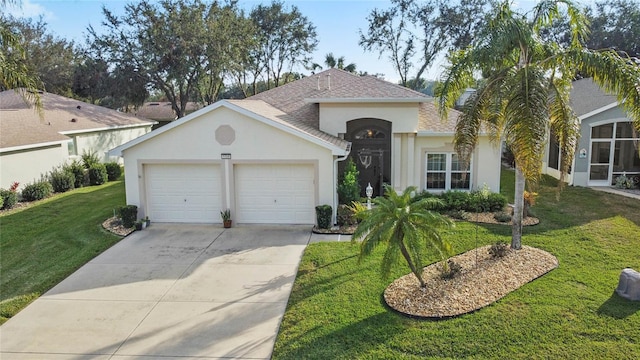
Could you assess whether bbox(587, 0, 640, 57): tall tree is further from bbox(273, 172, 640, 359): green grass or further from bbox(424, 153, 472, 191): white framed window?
bbox(273, 172, 640, 359): green grass

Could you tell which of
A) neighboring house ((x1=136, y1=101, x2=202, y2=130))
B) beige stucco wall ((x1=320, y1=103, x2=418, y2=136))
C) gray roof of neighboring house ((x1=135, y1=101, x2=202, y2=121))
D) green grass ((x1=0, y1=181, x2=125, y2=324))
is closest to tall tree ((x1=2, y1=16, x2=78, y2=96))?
gray roof of neighboring house ((x1=135, y1=101, x2=202, y2=121))

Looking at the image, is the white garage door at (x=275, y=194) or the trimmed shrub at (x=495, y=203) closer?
the white garage door at (x=275, y=194)

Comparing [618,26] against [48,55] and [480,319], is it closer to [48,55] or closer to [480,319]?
[480,319]

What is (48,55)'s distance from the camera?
4262cm

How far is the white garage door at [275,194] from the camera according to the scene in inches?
578

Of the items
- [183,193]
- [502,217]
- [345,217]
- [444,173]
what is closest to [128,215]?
[183,193]

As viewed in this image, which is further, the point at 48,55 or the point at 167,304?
the point at 48,55

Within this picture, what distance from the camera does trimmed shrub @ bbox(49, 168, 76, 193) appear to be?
68.3ft

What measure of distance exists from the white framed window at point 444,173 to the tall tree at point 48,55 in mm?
37887

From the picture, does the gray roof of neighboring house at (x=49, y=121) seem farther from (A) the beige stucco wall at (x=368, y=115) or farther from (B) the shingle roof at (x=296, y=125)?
(A) the beige stucco wall at (x=368, y=115)

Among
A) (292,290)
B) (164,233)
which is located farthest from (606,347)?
(164,233)

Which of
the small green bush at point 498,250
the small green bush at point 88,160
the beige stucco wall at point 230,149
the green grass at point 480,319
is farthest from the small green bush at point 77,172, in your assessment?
the small green bush at point 498,250

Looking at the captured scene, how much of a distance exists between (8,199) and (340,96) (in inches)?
535

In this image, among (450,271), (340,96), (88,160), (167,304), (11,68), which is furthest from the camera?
(88,160)
